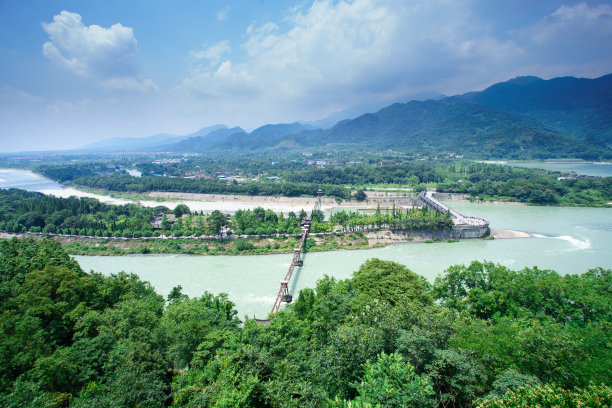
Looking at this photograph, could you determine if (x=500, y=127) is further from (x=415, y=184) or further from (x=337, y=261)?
(x=337, y=261)

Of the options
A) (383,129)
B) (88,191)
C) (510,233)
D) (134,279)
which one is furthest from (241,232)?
(383,129)

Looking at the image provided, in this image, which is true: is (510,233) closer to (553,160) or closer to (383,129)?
(553,160)

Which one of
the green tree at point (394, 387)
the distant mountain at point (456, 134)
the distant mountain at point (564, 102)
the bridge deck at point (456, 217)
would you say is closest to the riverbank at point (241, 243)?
the bridge deck at point (456, 217)

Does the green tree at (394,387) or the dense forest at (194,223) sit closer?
the green tree at (394,387)

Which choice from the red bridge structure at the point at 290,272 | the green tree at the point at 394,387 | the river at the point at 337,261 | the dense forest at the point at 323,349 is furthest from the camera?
the river at the point at 337,261

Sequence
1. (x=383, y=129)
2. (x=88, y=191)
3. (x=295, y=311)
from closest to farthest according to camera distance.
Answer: (x=295, y=311) < (x=88, y=191) < (x=383, y=129)

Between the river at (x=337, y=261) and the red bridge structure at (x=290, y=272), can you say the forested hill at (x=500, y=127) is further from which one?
the red bridge structure at (x=290, y=272)

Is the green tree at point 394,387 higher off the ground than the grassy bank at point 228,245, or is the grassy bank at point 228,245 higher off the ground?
the green tree at point 394,387

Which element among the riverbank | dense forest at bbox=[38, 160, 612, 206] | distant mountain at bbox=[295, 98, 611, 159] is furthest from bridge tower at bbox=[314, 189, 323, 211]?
distant mountain at bbox=[295, 98, 611, 159]
